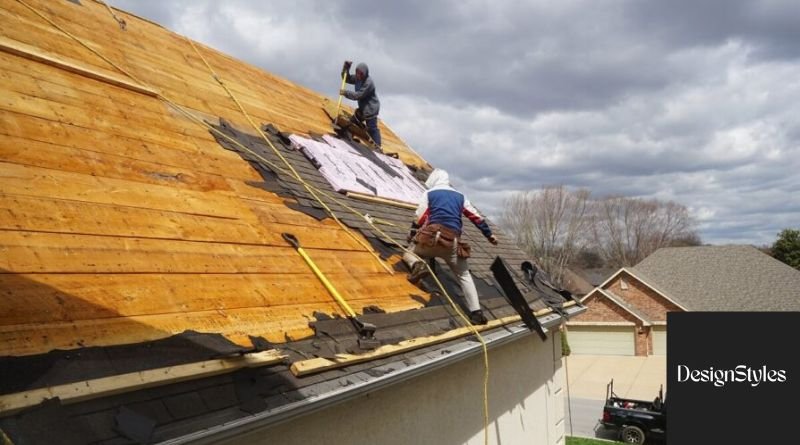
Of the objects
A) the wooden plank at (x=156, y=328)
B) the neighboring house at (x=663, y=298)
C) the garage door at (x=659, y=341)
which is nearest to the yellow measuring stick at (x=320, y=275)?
the wooden plank at (x=156, y=328)

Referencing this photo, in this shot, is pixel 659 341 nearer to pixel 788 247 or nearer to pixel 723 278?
pixel 723 278

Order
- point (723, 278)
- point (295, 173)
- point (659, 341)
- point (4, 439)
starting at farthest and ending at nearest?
point (723, 278) < point (659, 341) < point (295, 173) < point (4, 439)

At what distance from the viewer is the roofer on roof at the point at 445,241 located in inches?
191

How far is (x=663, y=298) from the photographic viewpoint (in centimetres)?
2569

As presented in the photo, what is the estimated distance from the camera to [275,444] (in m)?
2.80

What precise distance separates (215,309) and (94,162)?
1439 mm

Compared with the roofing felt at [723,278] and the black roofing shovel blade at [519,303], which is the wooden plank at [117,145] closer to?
the black roofing shovel blade at [519,303]

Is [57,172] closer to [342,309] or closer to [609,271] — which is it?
[342,309]

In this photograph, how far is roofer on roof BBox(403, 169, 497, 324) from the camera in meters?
4.85

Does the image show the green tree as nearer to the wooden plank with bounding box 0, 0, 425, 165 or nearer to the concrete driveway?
the concrete driveway

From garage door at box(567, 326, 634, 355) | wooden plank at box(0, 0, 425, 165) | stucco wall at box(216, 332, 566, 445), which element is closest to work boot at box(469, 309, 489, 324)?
stucco wall at box(216, 332, 566, 445)

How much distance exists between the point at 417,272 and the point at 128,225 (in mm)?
2670

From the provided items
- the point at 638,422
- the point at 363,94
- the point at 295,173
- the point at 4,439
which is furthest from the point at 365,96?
the point at 638,422

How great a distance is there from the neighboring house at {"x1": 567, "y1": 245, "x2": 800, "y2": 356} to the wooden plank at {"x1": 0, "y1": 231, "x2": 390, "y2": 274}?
83.0 feet
